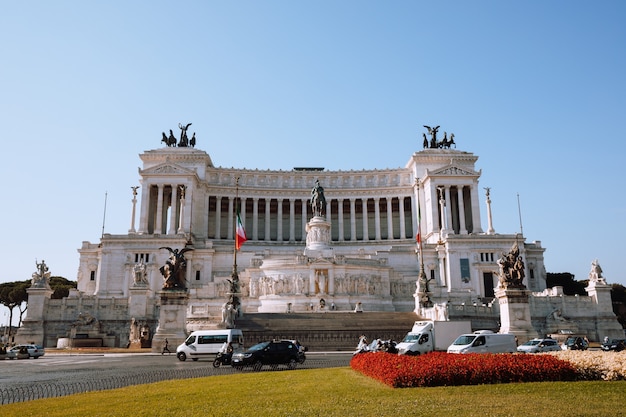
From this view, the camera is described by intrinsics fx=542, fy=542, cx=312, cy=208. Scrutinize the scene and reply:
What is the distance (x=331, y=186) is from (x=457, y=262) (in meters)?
33.3

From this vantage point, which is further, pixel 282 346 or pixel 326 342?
pixel 326 342

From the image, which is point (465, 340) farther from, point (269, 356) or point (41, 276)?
point (41, 276)

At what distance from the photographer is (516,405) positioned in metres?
13.2

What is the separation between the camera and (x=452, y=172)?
96.2 metres

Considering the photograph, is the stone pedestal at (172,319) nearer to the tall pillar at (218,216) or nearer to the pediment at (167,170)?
the pediment at (167,170)

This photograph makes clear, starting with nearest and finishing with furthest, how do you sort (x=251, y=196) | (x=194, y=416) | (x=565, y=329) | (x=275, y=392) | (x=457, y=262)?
(x=194, y=416), (x=275, y=392), (x=565, y=329), (x=457, y=262), (x=251, y=196)

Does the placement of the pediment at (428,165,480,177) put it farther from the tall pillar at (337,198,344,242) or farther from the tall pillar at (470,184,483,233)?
the tall pillar at (337,198,344,242)

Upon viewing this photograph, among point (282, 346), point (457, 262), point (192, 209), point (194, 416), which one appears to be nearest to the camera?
point (194, 416)

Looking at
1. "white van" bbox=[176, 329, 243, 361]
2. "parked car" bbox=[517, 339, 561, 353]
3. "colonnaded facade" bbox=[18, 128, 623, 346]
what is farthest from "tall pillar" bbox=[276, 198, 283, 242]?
"parked car" bbox=[517, 339, 561, 353]

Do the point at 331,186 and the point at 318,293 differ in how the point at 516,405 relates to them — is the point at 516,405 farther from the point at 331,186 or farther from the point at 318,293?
the point at 331,186

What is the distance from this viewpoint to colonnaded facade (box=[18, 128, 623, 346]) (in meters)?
54.8

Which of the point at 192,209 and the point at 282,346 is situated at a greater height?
the point at 192,209

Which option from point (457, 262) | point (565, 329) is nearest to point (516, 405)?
point (565, 329)

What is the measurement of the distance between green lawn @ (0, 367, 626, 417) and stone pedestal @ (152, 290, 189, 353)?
23598 millimetres
